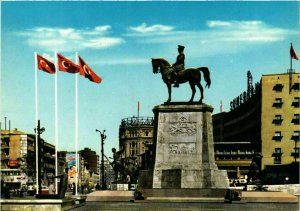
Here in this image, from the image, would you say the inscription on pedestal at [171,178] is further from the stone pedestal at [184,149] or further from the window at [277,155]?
the window at [277,155]

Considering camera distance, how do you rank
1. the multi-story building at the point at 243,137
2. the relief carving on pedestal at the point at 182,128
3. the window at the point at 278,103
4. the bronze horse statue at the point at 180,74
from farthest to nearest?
the multi-story building at the point at 243,137, the window at the point at 278,103, the bronze horse statue at the point at 180,74, the relief carving on pedestal at the point at 182,128

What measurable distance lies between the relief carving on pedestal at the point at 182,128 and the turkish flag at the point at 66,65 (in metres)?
9.34

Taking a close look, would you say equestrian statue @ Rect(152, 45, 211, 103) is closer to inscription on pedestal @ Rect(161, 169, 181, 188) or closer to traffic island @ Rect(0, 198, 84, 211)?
inscription on pedestal @ Rect(161, 169, 181, 188)

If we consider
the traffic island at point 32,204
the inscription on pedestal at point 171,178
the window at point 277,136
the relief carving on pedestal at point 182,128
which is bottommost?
the traffic island at point 32,204

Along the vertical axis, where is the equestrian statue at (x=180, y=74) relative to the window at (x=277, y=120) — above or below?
below

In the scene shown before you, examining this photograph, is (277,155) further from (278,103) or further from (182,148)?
(182,148)

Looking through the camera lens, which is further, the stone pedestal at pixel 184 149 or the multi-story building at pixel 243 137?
the multi-story building at pixel 243 137

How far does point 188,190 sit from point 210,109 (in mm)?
5001

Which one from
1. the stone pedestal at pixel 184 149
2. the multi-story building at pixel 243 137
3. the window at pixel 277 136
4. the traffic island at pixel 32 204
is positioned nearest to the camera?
the traffic island at pixel 32 204

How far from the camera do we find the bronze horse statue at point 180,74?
35.6 meters

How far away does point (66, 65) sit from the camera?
41.6 m

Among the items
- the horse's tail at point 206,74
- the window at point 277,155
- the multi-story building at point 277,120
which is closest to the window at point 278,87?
the multi-story building at point 277,120

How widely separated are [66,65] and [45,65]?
135cm

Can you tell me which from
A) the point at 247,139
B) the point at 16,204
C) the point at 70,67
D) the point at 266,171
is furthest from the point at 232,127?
the point at 16,204
